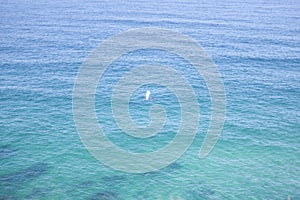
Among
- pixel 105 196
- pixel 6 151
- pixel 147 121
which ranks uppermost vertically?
pixel 147 121

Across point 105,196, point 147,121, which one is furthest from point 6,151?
point 147,121

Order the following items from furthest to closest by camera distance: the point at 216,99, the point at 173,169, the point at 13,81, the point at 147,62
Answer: the point at 147,62 → the point at 13,81 → the point at 216,99 → the point at 173,169

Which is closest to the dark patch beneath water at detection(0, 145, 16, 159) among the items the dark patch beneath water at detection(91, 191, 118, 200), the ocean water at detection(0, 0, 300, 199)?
the ocean water at detection(0, 0, 300, 199)

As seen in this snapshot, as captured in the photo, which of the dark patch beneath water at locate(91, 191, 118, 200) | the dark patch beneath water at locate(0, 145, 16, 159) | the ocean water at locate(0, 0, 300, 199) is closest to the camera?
the dark patch beneath water at locate(91, 191, 118, 200)

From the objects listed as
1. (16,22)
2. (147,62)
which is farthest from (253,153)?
(16,22)

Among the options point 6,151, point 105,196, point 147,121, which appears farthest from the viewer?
point 147,121

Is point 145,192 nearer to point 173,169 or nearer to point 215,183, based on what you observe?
point 173,169

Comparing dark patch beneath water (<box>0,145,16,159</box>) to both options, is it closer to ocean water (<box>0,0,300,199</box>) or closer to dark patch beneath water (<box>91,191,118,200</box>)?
ocean water (<box>0,0,300,199</box>)

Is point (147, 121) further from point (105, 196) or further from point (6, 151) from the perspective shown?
point (6, 151)
